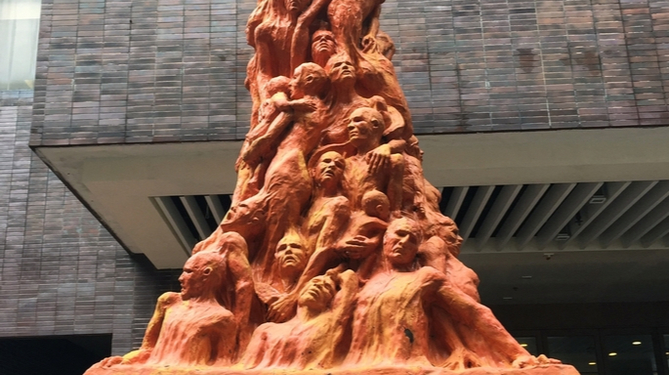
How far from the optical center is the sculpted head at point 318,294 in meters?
2.48

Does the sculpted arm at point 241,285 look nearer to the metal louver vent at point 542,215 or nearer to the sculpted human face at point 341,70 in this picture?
the sculpted human face at point 341,70

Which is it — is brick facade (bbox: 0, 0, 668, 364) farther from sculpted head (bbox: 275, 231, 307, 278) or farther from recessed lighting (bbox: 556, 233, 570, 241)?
sculpted head (bbox: 275, 231, 307, 278)

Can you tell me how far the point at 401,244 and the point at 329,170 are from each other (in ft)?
1.61

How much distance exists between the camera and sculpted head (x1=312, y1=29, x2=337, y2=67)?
3.31 m

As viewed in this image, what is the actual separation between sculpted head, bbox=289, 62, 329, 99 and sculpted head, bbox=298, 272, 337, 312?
3.20 ft

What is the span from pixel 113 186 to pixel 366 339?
4.49 meters

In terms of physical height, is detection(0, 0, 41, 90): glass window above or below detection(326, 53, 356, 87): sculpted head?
above

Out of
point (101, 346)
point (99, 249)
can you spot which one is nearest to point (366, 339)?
point (99, 249)

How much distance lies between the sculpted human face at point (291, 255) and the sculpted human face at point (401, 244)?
334 mm

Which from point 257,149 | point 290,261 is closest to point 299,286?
point 290,261

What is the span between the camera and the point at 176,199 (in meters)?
7.29

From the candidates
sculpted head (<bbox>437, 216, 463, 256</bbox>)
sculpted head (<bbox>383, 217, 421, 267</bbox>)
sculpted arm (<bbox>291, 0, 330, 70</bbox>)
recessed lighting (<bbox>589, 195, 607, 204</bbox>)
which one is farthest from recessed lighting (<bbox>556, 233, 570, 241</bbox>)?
sculpted head (<bbox>383, 217, 421, 267</bbox>)

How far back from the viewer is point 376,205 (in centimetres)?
279

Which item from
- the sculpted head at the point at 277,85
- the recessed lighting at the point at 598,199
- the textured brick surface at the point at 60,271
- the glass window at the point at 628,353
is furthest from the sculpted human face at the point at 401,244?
the glass window at the point at 628,353
